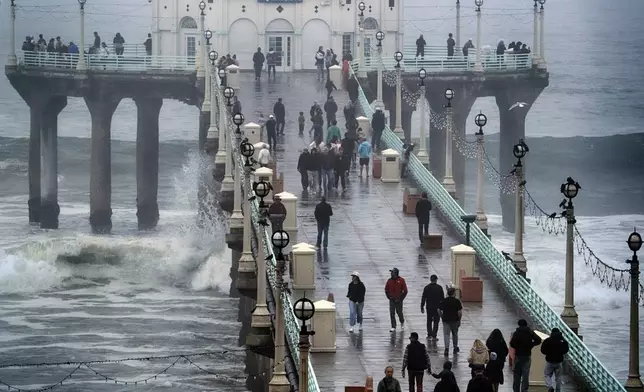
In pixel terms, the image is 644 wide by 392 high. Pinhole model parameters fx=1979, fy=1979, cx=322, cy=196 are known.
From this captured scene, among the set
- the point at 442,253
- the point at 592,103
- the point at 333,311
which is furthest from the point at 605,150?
the point at 333,311

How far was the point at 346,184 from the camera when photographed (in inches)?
2149

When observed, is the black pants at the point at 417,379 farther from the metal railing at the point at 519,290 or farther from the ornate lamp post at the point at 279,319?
the metal railing at the point at 519,290

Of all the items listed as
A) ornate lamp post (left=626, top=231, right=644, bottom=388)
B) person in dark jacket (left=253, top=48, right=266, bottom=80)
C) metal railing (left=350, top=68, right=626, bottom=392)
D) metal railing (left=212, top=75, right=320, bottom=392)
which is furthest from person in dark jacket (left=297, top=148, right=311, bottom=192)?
person in dark jacket (left=253, top=48, right=266, bottom=80)

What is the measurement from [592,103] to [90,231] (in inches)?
2893

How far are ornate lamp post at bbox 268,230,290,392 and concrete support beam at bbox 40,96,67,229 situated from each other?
52274 millimetres

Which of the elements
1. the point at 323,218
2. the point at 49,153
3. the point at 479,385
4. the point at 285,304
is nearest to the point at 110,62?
the point at 49,153

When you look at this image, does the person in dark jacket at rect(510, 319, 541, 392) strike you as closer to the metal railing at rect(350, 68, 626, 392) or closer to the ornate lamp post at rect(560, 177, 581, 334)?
the metal railing at rect(350, 68, 626, 392)

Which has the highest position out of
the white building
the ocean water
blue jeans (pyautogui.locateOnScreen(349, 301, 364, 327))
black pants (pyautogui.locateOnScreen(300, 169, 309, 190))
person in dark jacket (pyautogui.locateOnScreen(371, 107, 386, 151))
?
the white building

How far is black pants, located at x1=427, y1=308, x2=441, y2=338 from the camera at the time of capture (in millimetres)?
37000

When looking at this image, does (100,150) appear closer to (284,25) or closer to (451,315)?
(284,25)

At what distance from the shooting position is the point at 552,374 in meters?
33.5

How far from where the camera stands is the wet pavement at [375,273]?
36.0m

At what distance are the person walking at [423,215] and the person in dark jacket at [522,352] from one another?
11.7 meters

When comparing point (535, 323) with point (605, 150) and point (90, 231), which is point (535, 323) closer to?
point (90, 231)
